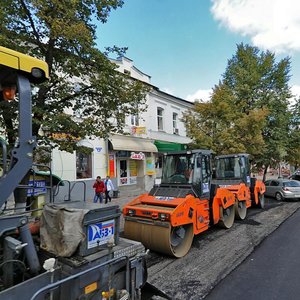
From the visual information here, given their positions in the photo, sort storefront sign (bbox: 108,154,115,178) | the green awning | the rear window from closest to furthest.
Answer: the rear window, storefront sign (bbox: 108,154,115,178), the green awning

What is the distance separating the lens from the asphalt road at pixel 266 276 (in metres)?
4.66

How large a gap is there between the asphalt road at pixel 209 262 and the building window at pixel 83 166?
8.98 meters

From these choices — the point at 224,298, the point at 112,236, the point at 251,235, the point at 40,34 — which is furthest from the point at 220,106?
the point at 112,236

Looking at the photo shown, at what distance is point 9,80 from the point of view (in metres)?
2.96

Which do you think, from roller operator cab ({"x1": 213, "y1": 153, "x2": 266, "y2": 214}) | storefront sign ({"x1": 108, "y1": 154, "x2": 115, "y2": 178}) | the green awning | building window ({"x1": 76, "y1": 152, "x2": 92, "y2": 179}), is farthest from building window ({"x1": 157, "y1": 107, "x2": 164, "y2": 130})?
roller operator cab ({"x1": 213, "y1": 153, "x2": 266, "y2": 214})

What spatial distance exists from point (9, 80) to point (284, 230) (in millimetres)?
9148

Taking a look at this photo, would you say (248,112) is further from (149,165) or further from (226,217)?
(226,217)

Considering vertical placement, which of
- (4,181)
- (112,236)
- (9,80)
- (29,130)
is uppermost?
(9,80)

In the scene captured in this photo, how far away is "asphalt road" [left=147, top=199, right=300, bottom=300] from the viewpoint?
4.93m

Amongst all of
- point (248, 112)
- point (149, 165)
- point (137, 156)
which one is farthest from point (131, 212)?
point (248, 112)

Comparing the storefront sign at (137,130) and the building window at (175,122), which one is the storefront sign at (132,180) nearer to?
the storefront sign at (137,130)

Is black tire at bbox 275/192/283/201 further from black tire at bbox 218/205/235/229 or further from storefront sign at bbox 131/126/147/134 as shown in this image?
storefront sign at bbox 131/126/147/134

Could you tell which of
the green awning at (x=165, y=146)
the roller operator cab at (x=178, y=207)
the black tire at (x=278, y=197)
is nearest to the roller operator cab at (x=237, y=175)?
the roller operator cab at (x=178, y=207)

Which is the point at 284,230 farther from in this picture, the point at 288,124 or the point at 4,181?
the point at 288,124
